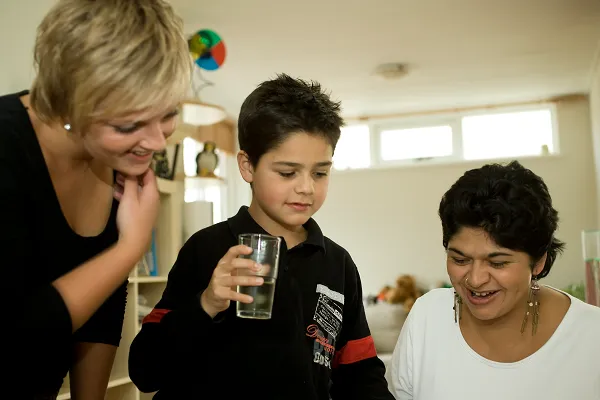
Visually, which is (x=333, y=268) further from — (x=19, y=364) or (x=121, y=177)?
(x=19, y=364)

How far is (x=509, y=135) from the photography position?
293 inches

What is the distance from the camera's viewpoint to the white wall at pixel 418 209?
23.3 ft

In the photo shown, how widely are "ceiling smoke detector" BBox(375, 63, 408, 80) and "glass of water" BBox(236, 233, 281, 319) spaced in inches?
188

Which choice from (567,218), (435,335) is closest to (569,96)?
(567,218)

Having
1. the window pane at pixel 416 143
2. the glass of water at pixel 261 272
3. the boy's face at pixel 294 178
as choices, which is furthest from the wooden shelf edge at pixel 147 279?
the window pane at pixel 416 143

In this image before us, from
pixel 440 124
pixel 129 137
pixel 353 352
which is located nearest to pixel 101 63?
pixel 129 137

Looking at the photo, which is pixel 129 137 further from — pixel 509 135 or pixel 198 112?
pixel 509 135

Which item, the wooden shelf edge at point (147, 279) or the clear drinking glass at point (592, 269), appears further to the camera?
the wooden shelf edge at point (147, 279)

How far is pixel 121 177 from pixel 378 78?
5138 millimetres

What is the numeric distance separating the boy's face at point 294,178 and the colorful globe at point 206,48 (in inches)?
106

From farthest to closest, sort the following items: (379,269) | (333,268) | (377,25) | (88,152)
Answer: (379,269) → (377,25) → (333,268) → (88,152)

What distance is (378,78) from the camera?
616 centimetres

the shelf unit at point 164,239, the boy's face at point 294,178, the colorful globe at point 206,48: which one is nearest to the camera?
the boy's face at point 294,178

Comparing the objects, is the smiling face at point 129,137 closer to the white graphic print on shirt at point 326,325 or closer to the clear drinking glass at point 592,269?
the white graphic print on shirt at point 326,325
